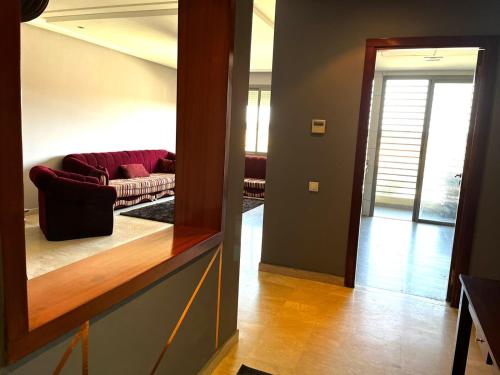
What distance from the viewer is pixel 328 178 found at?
3.46 m

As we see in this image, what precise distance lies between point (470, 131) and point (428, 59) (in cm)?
276

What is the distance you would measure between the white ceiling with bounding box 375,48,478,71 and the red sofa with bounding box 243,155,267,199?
328cm

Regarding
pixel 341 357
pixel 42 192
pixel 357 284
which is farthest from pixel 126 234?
pixel 341 357

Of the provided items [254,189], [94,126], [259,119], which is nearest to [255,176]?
[254,189]

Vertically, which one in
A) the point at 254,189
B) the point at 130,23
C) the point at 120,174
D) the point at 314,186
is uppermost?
the point at 130,23

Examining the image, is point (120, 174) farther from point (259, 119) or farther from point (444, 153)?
point (444, 153)

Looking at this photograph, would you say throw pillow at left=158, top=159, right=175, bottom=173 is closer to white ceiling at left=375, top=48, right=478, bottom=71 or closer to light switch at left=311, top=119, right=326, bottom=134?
white ceiling at left=375, top=48, right=478, bottom=71

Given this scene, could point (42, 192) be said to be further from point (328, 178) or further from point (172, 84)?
point (172, 84)

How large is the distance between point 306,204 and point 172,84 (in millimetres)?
6285

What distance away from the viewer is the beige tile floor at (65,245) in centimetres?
367

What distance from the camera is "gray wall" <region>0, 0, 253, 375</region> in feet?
4.13

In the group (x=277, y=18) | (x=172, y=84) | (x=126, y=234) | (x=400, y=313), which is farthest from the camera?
(x=172, y=84)

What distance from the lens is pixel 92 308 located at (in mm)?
1210

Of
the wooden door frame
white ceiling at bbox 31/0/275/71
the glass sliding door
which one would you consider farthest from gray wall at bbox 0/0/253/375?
the glass sliding door
